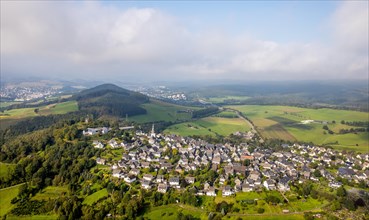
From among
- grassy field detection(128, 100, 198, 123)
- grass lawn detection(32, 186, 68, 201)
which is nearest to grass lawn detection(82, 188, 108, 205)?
grass lawn detection(32, 186, 68, 201)

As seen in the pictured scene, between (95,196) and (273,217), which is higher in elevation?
(273,217)

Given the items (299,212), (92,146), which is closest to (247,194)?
(299,212)

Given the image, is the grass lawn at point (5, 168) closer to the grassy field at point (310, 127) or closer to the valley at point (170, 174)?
the valley at point (170, 174)

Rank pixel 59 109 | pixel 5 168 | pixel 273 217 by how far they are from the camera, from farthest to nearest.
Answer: pixel 59 109 → pixel 5 168 → pixel 273 217

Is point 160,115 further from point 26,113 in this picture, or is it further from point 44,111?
point 26,113

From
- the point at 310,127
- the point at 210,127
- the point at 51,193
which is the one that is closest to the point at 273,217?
the point at 51,193

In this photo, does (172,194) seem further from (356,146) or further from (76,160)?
(356,146)
